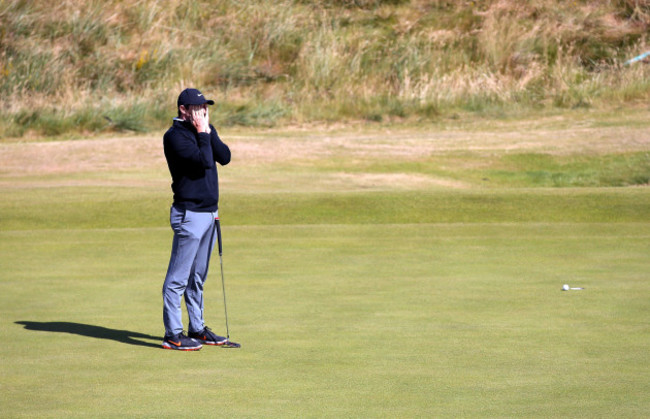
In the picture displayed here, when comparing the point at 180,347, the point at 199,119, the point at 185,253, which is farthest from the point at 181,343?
the point at 199,119

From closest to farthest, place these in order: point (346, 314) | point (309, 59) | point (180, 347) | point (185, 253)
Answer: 1. point (180, 347)
2. point (185, 253)
3. point (346, 314)
4. point (309, 59)

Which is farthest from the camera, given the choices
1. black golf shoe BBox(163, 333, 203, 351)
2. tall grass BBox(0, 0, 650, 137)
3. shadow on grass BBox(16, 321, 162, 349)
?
tall grass BBox(0, 0, 650, 137)

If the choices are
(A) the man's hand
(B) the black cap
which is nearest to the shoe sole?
(A) the man's hand

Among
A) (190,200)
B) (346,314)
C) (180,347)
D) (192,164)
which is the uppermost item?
(192,164)

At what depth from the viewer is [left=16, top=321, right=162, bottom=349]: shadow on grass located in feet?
19.8

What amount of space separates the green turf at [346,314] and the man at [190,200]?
19cm

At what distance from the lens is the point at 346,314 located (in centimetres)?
671

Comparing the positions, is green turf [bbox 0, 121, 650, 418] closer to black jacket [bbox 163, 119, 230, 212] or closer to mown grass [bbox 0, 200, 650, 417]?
mown grass [bbox 0, 200, 650, 417]

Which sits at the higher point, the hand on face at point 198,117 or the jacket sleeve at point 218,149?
the hand on face at point 198,117

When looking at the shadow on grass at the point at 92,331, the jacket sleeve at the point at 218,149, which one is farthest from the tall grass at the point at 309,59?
the jacket sleeve at the point at 218,149

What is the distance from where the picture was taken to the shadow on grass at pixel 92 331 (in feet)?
19.8

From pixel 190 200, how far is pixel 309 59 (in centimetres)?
2217

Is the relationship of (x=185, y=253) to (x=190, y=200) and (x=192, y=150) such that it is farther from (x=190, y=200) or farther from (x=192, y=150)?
(x=192, y=150)

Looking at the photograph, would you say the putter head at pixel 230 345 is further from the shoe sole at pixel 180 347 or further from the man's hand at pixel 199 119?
the man's hand at pixel 199 119
